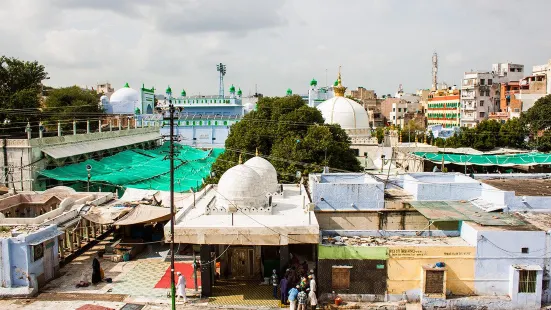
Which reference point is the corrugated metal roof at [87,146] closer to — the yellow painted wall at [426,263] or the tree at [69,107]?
the tree at [69,107]

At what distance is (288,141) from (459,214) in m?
13.5

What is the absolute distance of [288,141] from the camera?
28.2 m

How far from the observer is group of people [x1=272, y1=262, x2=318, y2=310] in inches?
552

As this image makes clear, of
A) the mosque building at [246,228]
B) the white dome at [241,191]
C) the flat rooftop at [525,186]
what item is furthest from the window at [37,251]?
the flat rooftop at [525,186]

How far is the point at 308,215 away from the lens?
16.4 metres

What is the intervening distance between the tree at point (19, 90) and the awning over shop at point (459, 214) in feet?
122

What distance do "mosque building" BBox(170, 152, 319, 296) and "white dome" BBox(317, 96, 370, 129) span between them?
23.0 m

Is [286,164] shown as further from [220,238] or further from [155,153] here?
[155,153]

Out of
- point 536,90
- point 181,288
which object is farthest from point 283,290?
point 536,90

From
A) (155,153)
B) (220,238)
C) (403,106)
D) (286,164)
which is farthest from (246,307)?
(403,106)

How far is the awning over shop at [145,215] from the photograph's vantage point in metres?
18.3

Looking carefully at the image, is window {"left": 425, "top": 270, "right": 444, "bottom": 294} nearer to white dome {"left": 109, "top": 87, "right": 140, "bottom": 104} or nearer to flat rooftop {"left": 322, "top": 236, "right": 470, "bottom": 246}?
flat rooftop {"left": 322, "top": 236, "right": 470, "bottom": 246}

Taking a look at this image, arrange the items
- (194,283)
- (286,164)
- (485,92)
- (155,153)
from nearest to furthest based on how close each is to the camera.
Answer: (194,283), (286,164), (155,153), (485,92)

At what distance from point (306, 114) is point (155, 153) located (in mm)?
18807
